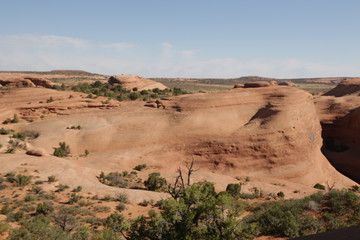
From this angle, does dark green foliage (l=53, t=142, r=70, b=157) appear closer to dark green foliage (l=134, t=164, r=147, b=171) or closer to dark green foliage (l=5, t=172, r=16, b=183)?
dark green foliage (l=5, t=172, r=16, b=183)

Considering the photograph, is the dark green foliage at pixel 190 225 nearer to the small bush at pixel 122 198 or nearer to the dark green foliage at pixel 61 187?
the small bush at pixel 122 198

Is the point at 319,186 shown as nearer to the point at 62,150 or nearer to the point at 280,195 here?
the point at 280,195

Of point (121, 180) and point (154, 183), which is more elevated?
point (154, 183)

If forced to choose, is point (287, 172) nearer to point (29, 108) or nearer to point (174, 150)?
point (174, 150)

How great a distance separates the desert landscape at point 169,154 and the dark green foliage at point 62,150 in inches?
4.1

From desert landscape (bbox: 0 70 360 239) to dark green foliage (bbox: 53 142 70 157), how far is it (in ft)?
0.34

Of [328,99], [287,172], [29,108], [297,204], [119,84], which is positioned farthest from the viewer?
[119,84]

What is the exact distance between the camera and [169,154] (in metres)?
26.7

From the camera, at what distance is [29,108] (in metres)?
33.0

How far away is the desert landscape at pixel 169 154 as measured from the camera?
15.4 metres

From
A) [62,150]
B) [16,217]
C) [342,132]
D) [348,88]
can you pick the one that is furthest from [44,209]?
[348,88]

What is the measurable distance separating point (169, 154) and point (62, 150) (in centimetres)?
1058

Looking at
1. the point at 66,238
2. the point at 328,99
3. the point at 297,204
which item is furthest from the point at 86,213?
the point at 328,99

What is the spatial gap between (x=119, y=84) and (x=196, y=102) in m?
23.9
